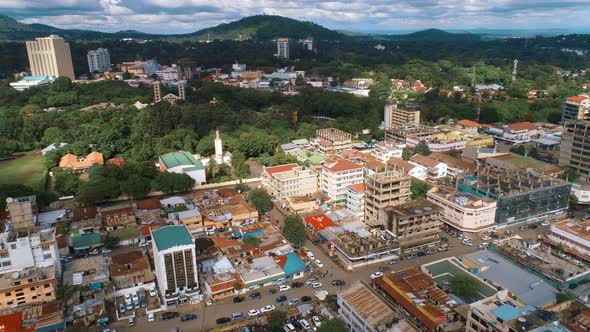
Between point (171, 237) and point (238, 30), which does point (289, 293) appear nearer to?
point (171, 237)

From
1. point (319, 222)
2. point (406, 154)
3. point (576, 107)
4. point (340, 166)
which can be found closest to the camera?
point (319, 222)

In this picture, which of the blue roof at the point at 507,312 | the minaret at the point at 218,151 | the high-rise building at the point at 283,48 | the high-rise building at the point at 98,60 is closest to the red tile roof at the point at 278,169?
the minaret at the point at 218,151

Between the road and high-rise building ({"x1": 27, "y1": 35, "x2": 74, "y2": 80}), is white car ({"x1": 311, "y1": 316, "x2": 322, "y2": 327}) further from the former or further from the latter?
high-rise building ({"x1": 27, "y1": 35, "x2": 74, "y2": 80})

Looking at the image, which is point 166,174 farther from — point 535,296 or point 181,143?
point 535,296

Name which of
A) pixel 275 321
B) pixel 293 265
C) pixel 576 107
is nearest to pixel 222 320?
pixel 275 321

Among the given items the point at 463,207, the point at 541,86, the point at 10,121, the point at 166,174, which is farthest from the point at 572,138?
the point at 10,121
